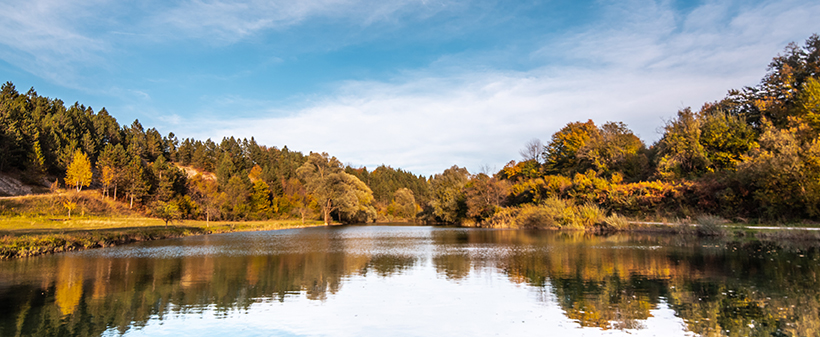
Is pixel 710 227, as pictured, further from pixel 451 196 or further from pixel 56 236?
pixel 451 196

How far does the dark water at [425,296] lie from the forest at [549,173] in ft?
50.9

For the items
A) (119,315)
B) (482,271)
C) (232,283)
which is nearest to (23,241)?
(232,283)

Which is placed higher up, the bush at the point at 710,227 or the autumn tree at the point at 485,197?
the autumn tree at the point at 485,197

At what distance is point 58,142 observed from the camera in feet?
235

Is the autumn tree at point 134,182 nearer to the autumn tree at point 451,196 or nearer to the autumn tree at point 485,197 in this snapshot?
the autumn tree at point 451,196

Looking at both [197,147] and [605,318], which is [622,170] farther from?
[197,147]

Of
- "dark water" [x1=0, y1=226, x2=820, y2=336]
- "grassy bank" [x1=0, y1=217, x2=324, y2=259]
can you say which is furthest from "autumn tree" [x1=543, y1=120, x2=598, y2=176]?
"grassy bank" [x1=0, y1=217, x2=324, y2=259]

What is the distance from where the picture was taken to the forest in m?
31.8

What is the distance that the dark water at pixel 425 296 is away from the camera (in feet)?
27.9

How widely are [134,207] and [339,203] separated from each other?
32.5 metres

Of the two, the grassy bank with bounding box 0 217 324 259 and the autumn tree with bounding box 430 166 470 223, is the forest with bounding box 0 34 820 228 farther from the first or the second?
the grassy bank with bounding box 0 217 324 259

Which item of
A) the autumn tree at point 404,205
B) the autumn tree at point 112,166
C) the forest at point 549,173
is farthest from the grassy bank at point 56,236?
the autumn tree at point 404,205

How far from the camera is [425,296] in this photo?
464 inches

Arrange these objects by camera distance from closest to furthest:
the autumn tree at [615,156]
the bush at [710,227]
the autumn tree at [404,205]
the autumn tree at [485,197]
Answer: the bush at [710,227] < the autumn tree at [615,156] < the autumn tree at [485,197] < the autumn tree at [404,205]
